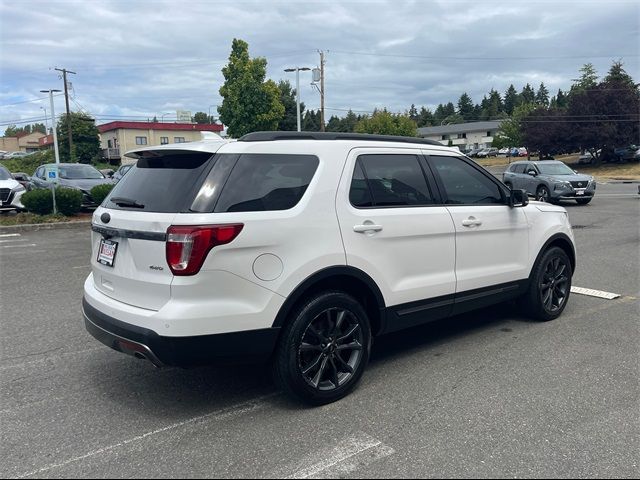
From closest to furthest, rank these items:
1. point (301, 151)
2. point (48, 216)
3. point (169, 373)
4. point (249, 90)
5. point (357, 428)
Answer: point (357, 428) < point (301, 151) < point (169, 373) < point (48, 216) < point (249, 90)

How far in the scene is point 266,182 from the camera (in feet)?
11.7

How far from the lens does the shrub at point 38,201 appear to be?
48.0ft

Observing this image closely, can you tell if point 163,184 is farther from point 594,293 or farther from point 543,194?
point 543,194

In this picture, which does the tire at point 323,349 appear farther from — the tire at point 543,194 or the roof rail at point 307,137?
the tire at point 543,194

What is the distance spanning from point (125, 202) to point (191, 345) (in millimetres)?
1197

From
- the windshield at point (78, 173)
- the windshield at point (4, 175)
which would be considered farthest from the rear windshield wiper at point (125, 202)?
the windshield at point (4, 175)

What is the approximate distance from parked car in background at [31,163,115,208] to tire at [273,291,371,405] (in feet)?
46.0

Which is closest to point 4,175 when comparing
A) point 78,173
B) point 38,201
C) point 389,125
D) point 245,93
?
point 78,173

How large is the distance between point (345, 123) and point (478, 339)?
104m

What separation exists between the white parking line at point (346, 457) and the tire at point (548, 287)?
9.57 ft

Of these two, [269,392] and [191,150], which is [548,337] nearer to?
[269,392]

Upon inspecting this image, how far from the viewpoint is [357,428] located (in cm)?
340

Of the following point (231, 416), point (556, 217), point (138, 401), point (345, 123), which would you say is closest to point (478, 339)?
point (556, 217)

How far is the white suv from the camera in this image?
3.25m
